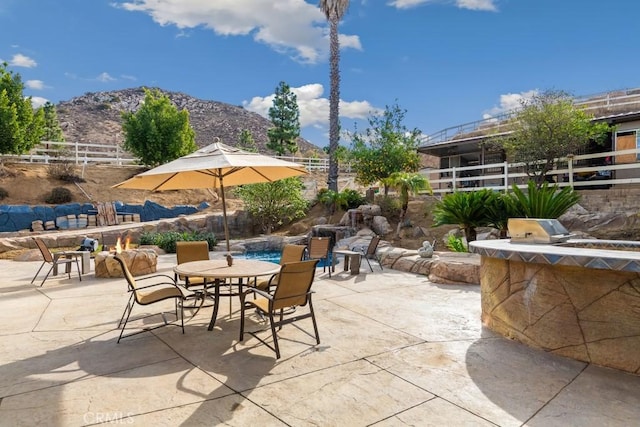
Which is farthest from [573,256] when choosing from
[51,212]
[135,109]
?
[135,109]

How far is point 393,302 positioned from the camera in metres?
5.53

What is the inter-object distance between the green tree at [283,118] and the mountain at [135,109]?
1559cm

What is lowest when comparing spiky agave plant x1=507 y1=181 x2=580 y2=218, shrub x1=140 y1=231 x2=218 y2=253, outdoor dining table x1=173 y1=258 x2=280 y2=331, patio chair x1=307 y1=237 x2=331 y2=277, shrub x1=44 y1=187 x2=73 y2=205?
shrub x1=140 y1=231 x2=218 y2=253

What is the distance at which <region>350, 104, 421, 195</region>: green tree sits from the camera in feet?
55.4

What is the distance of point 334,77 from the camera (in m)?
19.5

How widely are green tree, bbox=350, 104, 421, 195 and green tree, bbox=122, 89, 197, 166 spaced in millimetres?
10280

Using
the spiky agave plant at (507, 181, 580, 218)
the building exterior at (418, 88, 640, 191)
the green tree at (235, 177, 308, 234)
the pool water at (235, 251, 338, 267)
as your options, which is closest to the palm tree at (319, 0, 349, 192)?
the green tree at (235, 177, 308, 234)

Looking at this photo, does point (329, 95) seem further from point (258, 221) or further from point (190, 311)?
point (190, 311)

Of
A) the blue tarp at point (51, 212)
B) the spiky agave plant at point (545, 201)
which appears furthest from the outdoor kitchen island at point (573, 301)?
the blue tarp at point (51, 212)

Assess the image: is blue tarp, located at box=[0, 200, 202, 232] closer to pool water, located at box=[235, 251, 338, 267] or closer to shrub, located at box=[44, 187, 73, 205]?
shrub, located at box=[44, 187, 73, 205]

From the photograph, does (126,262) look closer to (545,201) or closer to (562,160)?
(545,201)

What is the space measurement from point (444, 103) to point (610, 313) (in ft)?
44.5

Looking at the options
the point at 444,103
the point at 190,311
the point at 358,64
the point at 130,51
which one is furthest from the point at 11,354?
the point at 130,51

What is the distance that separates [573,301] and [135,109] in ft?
263
